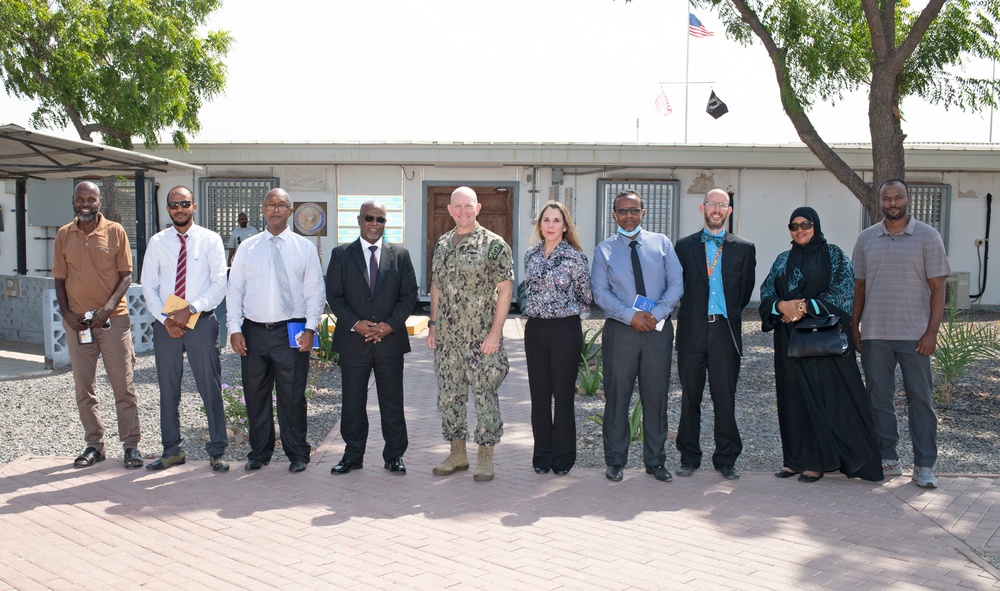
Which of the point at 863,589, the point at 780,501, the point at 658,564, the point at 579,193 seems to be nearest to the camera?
the point at 863,589

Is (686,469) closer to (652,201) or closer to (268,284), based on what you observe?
(268,284)

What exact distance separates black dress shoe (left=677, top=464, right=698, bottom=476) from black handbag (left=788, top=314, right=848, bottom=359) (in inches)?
40.4

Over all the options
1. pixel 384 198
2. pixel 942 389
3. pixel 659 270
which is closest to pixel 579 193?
pixel 384 198

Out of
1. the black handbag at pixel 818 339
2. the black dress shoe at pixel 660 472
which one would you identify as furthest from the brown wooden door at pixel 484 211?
the black handbag at pixel 818 339

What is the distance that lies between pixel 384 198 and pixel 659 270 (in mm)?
11658

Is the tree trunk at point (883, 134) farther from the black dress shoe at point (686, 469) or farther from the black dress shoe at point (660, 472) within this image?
the black dress shoe at point (660, 472)

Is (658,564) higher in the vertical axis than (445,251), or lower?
lower

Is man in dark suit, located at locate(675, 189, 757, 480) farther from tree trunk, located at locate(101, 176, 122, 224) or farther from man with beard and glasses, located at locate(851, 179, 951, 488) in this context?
tree trunk, located at locate(101, 176, 122, 224)

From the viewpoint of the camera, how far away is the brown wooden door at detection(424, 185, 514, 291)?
16891mm

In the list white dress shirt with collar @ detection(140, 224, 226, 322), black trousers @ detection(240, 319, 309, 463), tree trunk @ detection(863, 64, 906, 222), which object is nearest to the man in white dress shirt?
black trousers @ detection(240, 319, 309, 463)

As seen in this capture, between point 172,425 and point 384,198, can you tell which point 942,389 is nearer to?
point 172,425

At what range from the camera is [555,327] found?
19.2 feet

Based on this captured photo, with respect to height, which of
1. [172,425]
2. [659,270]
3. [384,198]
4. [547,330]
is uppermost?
[384,198]

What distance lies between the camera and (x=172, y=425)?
6031 millimetres
